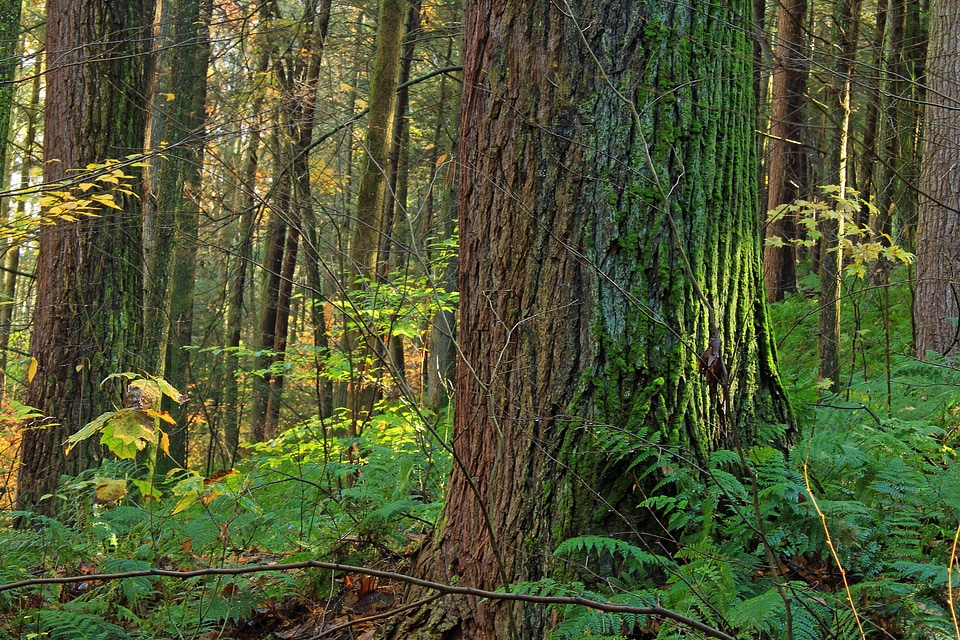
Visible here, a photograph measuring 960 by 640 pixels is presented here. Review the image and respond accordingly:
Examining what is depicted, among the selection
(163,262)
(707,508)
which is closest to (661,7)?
(707,508)

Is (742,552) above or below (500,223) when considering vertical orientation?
below

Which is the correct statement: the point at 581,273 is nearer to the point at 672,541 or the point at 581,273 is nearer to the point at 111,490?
the point at 672,541

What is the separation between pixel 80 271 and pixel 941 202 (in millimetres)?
7593

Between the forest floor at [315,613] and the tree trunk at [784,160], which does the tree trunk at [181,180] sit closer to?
the forest floor at [315,613]

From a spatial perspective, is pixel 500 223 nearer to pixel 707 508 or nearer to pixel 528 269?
pixel 528 269

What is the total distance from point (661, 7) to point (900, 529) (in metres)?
2.05

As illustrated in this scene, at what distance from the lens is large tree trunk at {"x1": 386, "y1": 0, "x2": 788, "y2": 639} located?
101 inches

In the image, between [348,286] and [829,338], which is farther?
[348,286]

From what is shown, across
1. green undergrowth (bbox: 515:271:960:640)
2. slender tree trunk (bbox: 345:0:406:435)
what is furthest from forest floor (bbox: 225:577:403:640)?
→ slender tree trunk (bbox: 345:0:406:435)

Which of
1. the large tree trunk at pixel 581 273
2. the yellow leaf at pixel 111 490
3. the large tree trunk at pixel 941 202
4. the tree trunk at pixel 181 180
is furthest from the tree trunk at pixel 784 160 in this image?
the yellow leaf at pixel 111 490

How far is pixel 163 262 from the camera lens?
30.9ft

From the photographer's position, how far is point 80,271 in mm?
5816

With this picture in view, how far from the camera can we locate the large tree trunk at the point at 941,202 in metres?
6.75

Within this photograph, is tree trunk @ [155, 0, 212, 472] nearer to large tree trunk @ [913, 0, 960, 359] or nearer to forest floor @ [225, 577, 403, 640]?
forest floor @ [225, 577, 403, 640]
